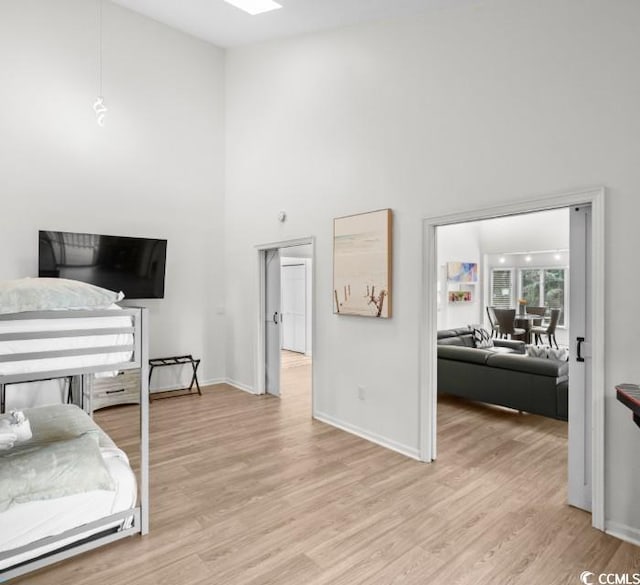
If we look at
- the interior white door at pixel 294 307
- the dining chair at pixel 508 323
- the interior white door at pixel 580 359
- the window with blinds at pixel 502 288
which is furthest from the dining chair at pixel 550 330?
the interior white door at pixel 580 359

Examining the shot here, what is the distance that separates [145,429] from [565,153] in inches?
123

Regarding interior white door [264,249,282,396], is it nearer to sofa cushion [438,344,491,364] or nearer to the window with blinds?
sofa cushion [438,344,491,364]

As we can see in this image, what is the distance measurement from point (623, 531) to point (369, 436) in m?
2.00

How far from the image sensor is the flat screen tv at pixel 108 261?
14.8ft

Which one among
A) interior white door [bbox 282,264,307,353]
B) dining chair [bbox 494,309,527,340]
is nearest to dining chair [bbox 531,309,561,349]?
dining chair [bbox 494,309,527,340]

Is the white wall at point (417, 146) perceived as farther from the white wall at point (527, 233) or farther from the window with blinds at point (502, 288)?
the window with blinds at point (502, 288)

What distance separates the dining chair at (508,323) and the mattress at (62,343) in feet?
Answer: 24.9

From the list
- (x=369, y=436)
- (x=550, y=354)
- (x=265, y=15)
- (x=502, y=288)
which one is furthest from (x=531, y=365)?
(x=502, y=288)

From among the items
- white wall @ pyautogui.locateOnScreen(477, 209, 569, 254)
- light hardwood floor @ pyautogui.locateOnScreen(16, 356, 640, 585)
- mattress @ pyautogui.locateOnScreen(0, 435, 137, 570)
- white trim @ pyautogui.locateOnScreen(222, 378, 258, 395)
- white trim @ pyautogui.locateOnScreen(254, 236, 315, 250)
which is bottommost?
light hardwood floor @ pyautogui.locateOnScreen(16, 356, 640, 585)

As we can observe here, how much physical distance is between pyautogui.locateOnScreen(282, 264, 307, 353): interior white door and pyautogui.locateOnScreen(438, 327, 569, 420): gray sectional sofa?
4.04 meters

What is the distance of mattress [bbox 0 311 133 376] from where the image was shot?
6.60ft

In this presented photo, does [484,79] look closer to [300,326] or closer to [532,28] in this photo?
[532,28]

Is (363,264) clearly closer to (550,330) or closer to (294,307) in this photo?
(294,307)

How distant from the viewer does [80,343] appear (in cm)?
220
